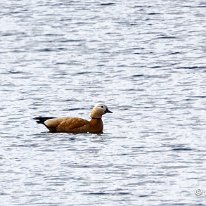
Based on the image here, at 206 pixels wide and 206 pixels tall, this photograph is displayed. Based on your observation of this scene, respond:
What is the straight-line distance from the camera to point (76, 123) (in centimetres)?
3659

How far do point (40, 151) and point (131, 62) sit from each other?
57.9 feet

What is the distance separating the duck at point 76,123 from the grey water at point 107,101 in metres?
0.21

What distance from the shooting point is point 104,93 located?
43.3 m

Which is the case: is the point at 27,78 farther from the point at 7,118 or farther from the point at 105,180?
the point at 105,180

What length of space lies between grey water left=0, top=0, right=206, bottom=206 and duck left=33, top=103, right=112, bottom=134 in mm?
210

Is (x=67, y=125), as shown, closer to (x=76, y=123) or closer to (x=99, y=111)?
(x=76, y=123)

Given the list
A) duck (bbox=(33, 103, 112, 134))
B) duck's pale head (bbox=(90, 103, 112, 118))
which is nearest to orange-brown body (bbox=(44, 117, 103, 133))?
duck (bbox=(33, 103, 112, 134))

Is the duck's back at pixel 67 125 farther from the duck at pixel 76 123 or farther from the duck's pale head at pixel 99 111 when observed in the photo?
the duck's pale head at pixel 99 111

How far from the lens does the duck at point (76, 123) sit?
36375 millimetres

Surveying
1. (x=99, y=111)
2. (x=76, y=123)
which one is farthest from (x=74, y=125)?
(x=99, y=111)

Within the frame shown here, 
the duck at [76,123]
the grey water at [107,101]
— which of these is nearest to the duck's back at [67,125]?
the duck at [76,123]

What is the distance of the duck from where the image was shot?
3638 centimetres

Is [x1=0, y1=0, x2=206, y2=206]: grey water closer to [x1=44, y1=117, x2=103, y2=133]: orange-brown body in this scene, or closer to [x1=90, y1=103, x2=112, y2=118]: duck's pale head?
[x1=44, y1=117, x2=103, y2=133]: orange-brown body

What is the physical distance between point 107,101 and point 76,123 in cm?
533
